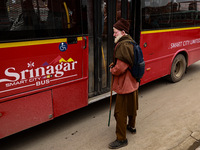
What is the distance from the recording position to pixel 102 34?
3709mm

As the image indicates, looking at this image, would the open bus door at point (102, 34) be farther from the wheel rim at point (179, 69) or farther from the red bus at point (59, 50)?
the wheel rim at point (179, 69)

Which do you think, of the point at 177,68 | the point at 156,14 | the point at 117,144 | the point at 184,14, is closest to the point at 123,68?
the point at 117,144

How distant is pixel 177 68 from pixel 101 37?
10.5 ft

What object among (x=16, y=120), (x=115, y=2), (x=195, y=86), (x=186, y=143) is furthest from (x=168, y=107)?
(x=16, y=120)

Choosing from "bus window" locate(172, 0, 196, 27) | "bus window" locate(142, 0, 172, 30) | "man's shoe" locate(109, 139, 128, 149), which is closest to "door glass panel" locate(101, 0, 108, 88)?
"bus window" locate(142, 0, 172, 30)

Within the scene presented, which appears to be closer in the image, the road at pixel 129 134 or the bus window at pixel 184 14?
the road at pixel 129 134

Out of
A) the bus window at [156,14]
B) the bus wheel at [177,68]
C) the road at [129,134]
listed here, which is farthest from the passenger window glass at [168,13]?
the road at [129,134]

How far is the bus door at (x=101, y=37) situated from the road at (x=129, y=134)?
601 millimetres

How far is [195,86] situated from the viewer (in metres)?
5.43

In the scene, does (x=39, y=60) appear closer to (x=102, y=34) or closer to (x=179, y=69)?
(x=102, y=34)

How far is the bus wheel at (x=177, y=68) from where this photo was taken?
5.52 meters

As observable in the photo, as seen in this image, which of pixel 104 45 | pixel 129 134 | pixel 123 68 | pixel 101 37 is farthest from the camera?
pixel 104 45

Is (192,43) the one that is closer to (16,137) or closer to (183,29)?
(183,29)

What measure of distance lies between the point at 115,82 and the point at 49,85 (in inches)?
39.0
